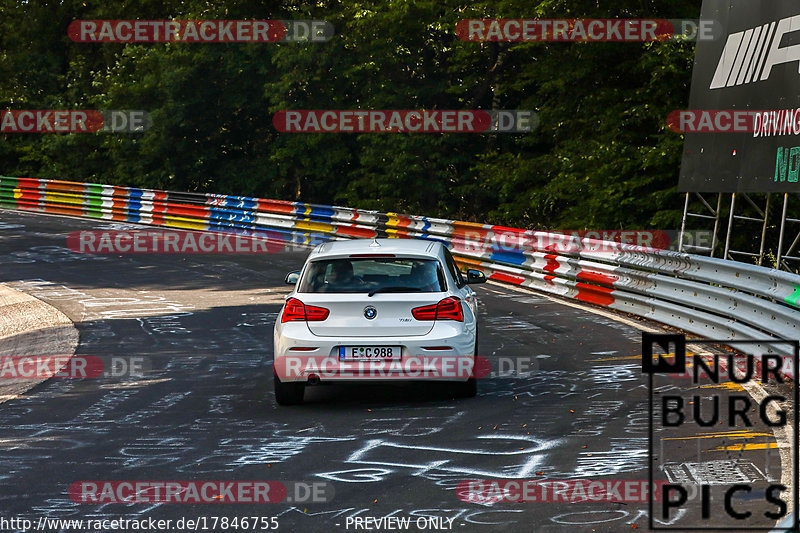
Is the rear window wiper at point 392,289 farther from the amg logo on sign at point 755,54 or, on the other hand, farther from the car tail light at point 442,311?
the amg logo on sign at point 755,54

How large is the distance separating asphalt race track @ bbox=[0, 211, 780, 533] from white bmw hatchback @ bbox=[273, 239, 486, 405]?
36cm

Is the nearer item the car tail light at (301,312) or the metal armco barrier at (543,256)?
the car tail light at (301,312)

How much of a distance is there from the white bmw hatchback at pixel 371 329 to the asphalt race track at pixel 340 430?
36 cm

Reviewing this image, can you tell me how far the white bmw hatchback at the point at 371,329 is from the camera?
10578 millimetres

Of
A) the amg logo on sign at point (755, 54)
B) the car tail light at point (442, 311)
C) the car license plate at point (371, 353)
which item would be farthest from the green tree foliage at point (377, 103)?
the car license plate at point (371, 353)

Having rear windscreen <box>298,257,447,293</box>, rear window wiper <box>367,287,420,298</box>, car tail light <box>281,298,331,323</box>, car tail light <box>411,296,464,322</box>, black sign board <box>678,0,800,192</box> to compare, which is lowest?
car tail light <box>281,298,331,323</box>

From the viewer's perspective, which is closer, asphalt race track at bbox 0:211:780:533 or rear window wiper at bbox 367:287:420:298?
asphalt race track at bbox 0:211:780:533

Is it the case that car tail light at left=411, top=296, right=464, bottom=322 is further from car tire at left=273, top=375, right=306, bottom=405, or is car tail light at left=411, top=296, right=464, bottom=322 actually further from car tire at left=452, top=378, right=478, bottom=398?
car tire at left=273, top=375, right=306, bottom=405

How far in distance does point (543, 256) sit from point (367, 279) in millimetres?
9763

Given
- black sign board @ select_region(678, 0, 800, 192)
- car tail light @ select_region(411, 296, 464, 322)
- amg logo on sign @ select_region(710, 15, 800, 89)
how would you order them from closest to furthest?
car tail light @ select_region(411, 296, 464, 322) < black sign board @ select_region(678, 0, 800, 192) < amg logo on sign @ select_region(710, 15, 800, 89)

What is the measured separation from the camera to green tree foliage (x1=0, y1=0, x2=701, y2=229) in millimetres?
25977

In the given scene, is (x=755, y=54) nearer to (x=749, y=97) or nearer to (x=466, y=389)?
(x=749, y=97)

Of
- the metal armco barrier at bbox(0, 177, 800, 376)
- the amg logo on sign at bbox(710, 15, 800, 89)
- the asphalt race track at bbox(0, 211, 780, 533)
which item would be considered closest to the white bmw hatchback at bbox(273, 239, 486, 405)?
the asphalt race track at bbox(0, 211, 780, 533)

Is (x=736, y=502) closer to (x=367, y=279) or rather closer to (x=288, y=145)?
(x=367, y=279)
